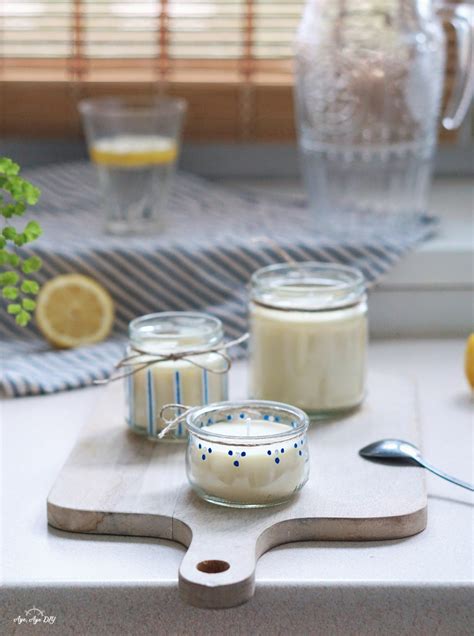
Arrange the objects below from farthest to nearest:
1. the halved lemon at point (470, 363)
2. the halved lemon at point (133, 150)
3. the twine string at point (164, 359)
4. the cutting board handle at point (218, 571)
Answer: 1. the halved lemon at point (133, 150)
2. the halved lemon at point (470, 363)
3. the twine string at point (164, 359)
4. the cutting board handle at point (218, 571)

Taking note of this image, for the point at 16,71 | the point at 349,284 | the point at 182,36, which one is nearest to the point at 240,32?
the point at 182,36

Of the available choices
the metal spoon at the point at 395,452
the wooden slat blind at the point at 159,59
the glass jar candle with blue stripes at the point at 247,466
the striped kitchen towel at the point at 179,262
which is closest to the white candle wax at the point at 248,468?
the glass jar candle with blue stripes at the point at 247,466

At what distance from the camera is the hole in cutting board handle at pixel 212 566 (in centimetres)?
76

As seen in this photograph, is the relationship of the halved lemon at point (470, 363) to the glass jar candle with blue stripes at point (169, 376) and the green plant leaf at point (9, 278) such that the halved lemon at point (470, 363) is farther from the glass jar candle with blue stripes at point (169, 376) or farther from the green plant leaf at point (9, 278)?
the green plant leaf at point (9, 278)

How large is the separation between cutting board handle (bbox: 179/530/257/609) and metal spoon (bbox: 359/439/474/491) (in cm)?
19

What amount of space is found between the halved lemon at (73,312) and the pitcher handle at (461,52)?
0.45 meters

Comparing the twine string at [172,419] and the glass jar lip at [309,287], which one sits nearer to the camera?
the twine string at [172,419]

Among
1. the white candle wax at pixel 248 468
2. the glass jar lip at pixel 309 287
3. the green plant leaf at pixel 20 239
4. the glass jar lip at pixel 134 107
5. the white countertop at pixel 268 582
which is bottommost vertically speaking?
the white countertop at pixel 268 582

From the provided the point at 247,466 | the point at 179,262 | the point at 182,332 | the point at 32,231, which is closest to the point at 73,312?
the point at 179,262

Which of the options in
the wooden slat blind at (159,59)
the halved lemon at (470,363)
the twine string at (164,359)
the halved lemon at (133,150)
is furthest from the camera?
the wooden slat blind at (159,59)

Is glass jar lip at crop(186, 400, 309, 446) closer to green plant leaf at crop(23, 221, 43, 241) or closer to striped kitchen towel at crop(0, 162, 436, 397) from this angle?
green plant leaf at crop(23, 221, 43, 241)

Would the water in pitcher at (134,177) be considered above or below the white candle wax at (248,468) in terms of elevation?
above

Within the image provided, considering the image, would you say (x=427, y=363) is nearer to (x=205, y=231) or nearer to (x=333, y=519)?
(x=205, y=231)

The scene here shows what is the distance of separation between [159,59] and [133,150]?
292 millimetres
